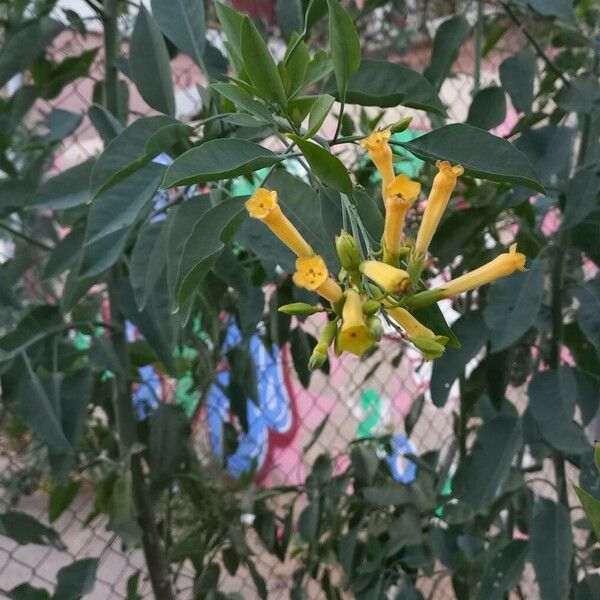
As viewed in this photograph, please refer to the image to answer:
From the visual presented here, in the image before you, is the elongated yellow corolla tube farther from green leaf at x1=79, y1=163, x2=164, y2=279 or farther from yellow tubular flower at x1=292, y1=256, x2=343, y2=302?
green leaf at x1=79, y1=163, x2=164, y2=279

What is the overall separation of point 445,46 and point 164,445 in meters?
0.61

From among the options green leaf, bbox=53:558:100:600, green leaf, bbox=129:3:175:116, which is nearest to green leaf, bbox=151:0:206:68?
green leaf, bbox=129:3:175:116

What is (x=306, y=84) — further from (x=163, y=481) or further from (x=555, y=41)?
(x=555, y=41)

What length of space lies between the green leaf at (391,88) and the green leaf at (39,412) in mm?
515

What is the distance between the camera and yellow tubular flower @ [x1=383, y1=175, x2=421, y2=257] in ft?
1.27

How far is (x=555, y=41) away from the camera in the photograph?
1.20 m

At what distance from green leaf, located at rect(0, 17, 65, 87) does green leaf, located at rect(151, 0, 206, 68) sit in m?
0.26

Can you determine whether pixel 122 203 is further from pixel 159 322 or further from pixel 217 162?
pixel 159 322

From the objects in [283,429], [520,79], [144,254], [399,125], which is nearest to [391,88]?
[399,125]

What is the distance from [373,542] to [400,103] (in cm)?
83

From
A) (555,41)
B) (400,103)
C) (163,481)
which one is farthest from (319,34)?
(400,103)

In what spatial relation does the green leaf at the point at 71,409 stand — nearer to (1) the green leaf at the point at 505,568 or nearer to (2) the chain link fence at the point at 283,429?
(1) the green leaf at the point at 505,568

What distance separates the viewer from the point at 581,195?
0.83 meters

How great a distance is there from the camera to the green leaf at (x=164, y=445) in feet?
3.34
